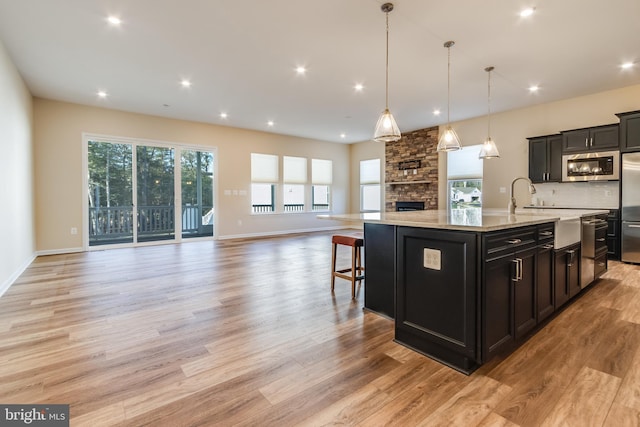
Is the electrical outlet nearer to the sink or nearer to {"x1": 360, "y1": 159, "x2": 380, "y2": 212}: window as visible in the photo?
the sink

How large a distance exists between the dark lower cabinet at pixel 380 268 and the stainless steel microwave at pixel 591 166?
15.7 ft

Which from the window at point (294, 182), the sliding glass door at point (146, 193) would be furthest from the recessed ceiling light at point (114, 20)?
the window at point (294, 182)

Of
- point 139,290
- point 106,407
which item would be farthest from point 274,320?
point 139,290

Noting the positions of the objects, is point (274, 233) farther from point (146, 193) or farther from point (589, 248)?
point (589, 248)

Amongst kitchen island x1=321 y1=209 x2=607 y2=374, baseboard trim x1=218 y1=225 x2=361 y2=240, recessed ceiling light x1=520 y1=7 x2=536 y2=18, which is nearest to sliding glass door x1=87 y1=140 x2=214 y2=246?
baseboard trim x1=218 y1=225 x2=361 y2=240

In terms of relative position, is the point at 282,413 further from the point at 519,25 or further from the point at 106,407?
the point at 519,25

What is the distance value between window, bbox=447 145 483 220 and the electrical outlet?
5.59 meters

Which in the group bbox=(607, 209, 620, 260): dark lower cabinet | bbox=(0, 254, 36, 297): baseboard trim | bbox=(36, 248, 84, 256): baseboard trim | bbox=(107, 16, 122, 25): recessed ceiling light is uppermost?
bbox=(107, 16, 122, 25): recessed ceiling light

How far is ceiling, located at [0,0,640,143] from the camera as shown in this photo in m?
3.05

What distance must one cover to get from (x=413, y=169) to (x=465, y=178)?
57.4 inches

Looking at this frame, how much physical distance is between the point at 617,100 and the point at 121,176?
9490 mm

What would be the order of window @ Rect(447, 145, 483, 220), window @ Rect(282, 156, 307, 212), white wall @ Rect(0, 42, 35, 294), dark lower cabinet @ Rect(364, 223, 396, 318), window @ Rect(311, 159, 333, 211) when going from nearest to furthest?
dark lower cabinet @ Rect(364, 223, 396, 318) < white wall @ Rect(0, 42, 35, 294) < window @ Rect(447, 145, 483, 220) < window @ Rect(282, 156, 307, 212) < window @ Rect(311, 159, 333, 211)

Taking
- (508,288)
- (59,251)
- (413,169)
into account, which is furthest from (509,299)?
(59,251)

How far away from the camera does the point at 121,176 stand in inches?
259
